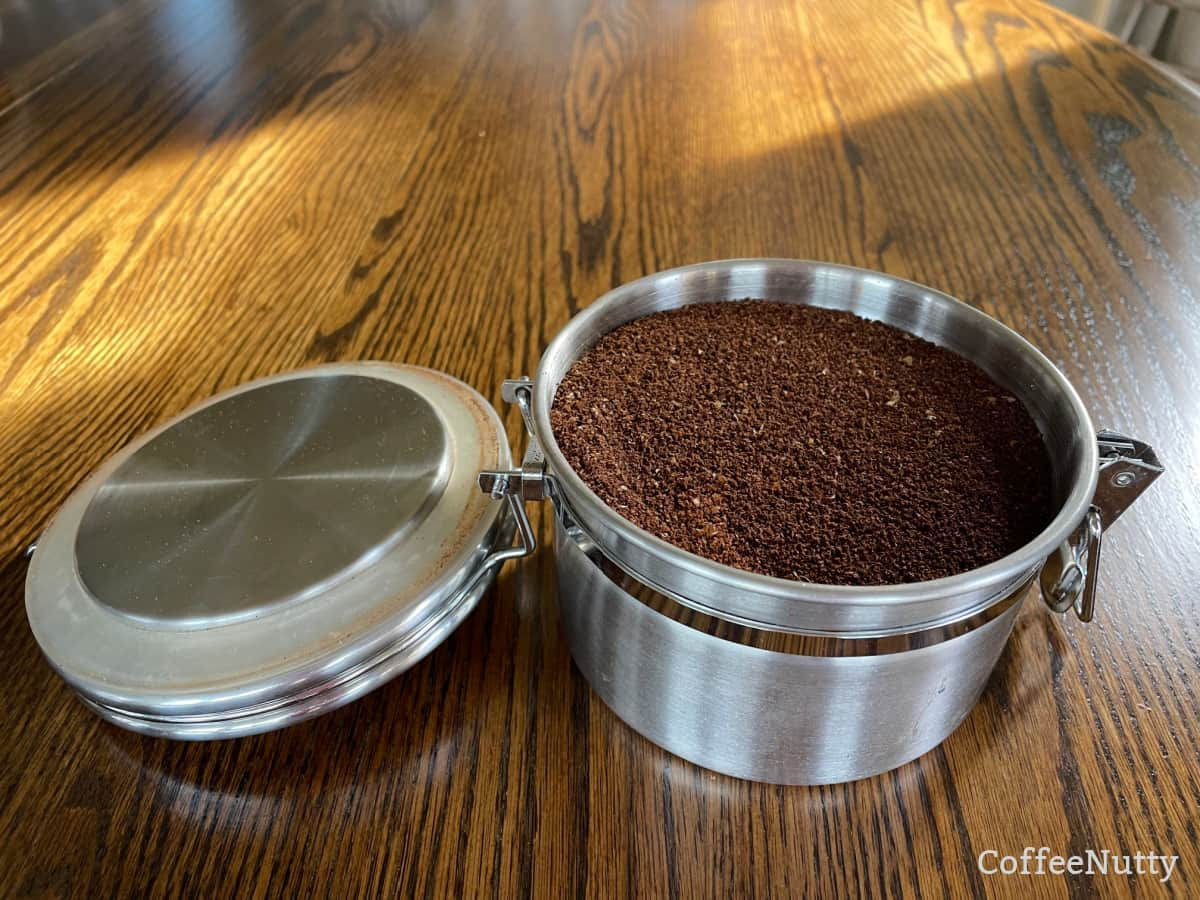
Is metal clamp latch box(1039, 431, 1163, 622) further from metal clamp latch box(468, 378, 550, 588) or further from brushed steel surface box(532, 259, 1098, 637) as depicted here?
metal clamp latch box(468, 378, 550, 588)

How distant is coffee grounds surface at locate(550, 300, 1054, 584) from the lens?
50 cm

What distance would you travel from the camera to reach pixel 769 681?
18.5 inches

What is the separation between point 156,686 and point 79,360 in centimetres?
50

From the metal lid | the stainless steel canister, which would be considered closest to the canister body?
the stainless steel canister

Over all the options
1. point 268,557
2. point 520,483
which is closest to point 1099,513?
point 520,483

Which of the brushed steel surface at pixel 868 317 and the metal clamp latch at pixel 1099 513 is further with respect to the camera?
the metal clamp latch at pixel 1099 513

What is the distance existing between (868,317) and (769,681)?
345mm

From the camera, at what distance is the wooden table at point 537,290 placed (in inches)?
20.2

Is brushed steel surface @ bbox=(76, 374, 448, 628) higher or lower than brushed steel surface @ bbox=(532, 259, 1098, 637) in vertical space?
lower

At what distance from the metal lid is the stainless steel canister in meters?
0.07

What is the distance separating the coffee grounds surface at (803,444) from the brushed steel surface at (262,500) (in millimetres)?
124

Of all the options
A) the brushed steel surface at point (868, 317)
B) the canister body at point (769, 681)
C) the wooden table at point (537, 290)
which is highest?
the brushed steel surface at point (868, 317)

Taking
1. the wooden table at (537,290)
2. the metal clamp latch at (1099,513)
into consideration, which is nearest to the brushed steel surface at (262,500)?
the wooden table at (537,290)

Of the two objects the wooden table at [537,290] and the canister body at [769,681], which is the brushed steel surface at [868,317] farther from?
the wooden table at [537,290]
